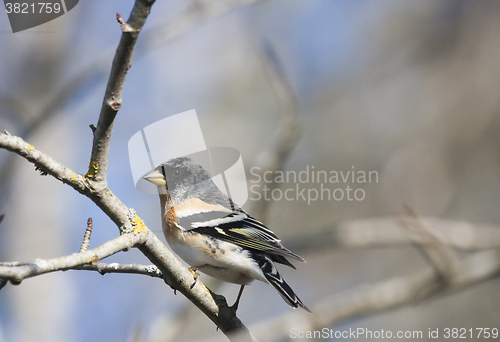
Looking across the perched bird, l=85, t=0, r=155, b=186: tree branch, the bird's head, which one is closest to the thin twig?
l=85, t=0, r=155, b=186: tree branch

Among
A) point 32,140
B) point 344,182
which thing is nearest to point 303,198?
point 344,182

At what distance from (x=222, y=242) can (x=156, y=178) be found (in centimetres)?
92

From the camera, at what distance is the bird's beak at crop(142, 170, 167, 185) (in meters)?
3.37

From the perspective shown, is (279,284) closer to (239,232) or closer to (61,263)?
(239,232)

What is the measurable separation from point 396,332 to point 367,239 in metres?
3.29

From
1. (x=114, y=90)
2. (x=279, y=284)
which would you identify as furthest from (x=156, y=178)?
(x=114, y=90)

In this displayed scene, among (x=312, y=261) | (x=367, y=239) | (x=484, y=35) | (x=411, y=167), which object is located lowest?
(x=312, y=261)

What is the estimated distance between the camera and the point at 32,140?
16.3 feet

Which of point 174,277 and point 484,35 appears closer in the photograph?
point 174,277

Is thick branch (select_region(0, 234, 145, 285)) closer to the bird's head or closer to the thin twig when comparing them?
the thin twig

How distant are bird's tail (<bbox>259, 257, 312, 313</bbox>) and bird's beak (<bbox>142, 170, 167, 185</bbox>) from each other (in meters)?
1.16

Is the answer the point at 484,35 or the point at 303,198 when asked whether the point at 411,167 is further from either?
the point at 484,35

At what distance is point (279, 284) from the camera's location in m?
2.73

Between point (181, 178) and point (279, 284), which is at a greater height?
point (181, 178)
